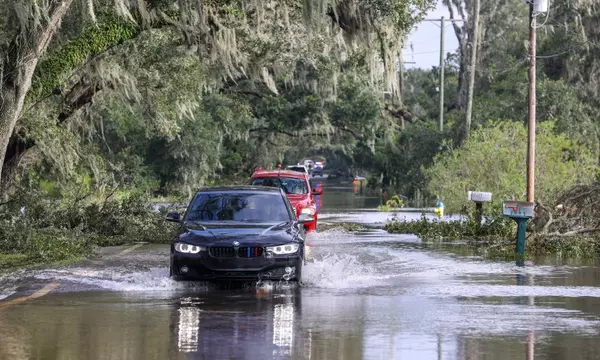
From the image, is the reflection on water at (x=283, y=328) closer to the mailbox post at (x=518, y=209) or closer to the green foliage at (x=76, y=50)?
the mailbox post at (x=518, y=209)

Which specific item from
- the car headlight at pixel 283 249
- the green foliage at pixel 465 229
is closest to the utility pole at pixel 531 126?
the green foliage at pixel 465 229

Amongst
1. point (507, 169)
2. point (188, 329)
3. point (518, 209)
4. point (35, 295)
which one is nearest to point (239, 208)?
point (35, 295)

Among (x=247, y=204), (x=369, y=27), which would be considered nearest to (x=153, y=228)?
(x=369, y=27)

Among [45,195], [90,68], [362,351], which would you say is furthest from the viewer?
[90,68]

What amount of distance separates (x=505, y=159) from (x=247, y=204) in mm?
17537

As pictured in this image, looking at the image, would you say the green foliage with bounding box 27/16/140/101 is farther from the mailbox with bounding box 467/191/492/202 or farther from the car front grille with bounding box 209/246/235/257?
the car front grille with bounding box 209/246/235/257

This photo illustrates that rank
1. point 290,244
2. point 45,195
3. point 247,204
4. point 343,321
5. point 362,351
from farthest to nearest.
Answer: point 45,195 < point 247,204 < point 290,244 < point 343,321 < point 362,351

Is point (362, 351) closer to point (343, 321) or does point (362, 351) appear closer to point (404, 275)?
point (343, 321)

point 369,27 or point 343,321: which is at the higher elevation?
point 369,27

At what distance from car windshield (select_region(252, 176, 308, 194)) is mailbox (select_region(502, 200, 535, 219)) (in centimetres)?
916

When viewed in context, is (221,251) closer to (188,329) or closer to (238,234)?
(238,234)

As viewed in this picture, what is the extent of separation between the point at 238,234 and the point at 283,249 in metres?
0.65

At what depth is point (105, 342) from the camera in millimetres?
11328

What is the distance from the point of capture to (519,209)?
22609 millimetres
